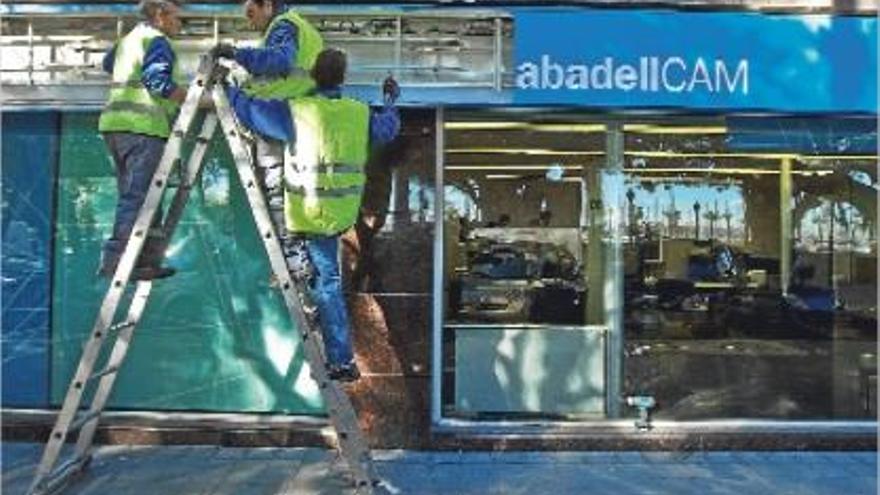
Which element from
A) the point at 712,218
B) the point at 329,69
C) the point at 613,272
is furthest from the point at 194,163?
the point at 712,218

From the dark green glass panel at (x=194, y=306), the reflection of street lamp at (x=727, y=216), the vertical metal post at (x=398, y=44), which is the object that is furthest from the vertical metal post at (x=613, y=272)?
the dark green glass panel at (x=194, y=306)

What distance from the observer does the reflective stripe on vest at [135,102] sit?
20.2 feet

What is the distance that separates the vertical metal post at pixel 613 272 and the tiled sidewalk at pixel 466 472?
55 centimetres

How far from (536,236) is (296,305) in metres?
2.54

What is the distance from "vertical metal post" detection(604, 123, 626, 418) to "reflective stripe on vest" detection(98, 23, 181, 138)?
3.06 m

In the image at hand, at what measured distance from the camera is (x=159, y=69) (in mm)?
5930

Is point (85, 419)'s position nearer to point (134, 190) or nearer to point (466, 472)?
point (134, 190)

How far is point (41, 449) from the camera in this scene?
24.0ft

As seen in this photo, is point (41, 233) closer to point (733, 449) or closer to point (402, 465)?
point (402, 465)

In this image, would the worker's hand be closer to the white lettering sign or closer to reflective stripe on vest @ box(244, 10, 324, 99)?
reflective stripe on vest @ box(244, 10, 324, 99)

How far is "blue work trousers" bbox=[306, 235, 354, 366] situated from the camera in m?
5.95

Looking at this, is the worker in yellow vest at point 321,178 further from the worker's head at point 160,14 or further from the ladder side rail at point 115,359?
the ladder side rail at point 115,359

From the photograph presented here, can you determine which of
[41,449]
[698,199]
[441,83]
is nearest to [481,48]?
[441,83]

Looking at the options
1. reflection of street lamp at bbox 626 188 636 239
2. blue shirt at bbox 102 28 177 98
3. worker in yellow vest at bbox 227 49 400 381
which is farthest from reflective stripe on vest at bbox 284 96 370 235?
reflection of street lamp at bbox 626 188 636 239
